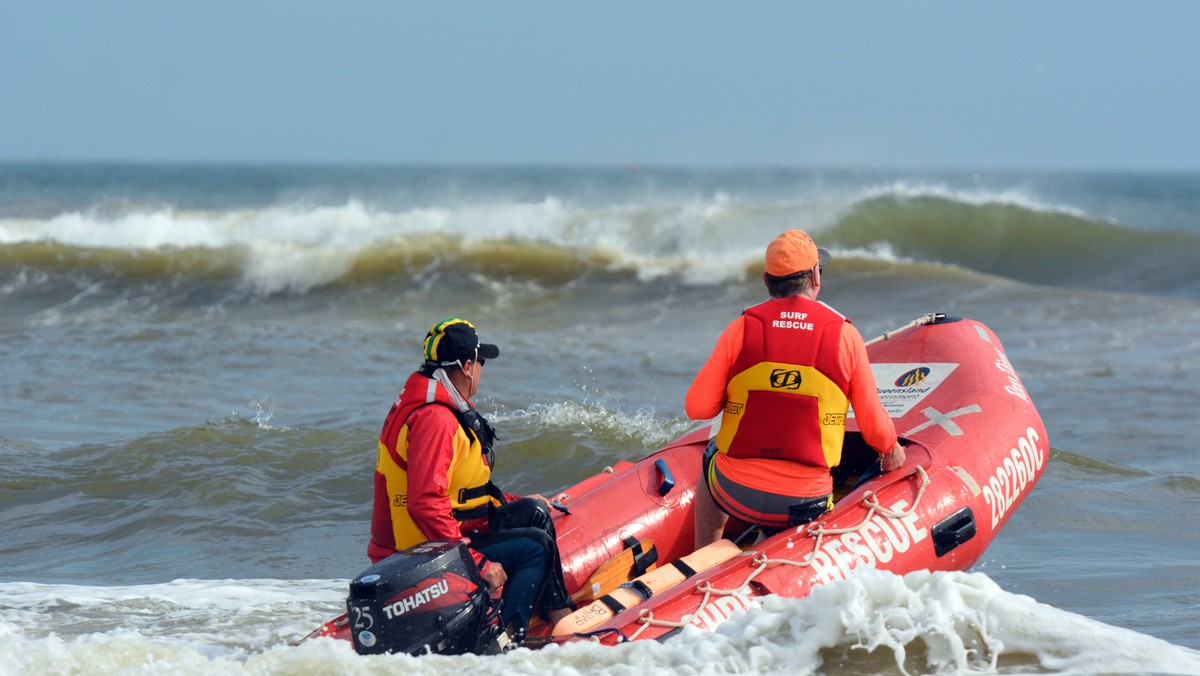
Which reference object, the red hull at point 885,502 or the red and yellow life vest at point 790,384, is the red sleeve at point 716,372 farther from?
the red hull at point 885,502

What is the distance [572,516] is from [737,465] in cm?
92

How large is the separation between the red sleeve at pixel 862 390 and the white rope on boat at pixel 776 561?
1.07ft

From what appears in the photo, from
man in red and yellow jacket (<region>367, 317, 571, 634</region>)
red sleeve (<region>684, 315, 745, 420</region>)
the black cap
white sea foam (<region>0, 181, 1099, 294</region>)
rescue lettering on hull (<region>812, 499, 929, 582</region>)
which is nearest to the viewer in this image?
man in red and yellow jacket (<region>367, 317, 571, 634</region>)

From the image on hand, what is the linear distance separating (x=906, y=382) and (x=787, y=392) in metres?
1.94

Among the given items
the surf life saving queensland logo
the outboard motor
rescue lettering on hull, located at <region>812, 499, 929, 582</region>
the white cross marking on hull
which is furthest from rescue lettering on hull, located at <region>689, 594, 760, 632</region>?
the surf life saving queensland logo

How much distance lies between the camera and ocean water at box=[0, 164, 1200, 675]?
367 cm

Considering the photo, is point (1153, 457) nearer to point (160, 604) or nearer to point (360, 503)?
point (360, 503)

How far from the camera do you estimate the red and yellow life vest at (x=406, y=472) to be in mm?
3846

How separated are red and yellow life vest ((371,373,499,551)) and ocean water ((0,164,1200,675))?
1.48 feet

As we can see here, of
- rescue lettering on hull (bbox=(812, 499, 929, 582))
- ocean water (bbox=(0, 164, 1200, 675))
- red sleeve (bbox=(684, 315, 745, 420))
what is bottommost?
ocean water (bbox=(0, 164, 1200, 675))

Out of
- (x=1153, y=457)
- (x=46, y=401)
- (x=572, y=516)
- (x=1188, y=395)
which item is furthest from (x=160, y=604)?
(x=1188, y=395)

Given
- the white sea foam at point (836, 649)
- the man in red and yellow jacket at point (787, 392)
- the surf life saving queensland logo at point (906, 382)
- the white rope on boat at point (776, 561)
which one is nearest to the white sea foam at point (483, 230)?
the surf life saving queensland logo at point (906, 382)

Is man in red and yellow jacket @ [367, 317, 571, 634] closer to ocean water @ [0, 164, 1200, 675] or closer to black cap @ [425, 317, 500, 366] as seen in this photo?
black cap @ [425, 317, 500, 366]

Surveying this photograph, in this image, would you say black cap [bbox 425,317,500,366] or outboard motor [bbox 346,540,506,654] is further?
black cap [bbox 425,317,500,366]
